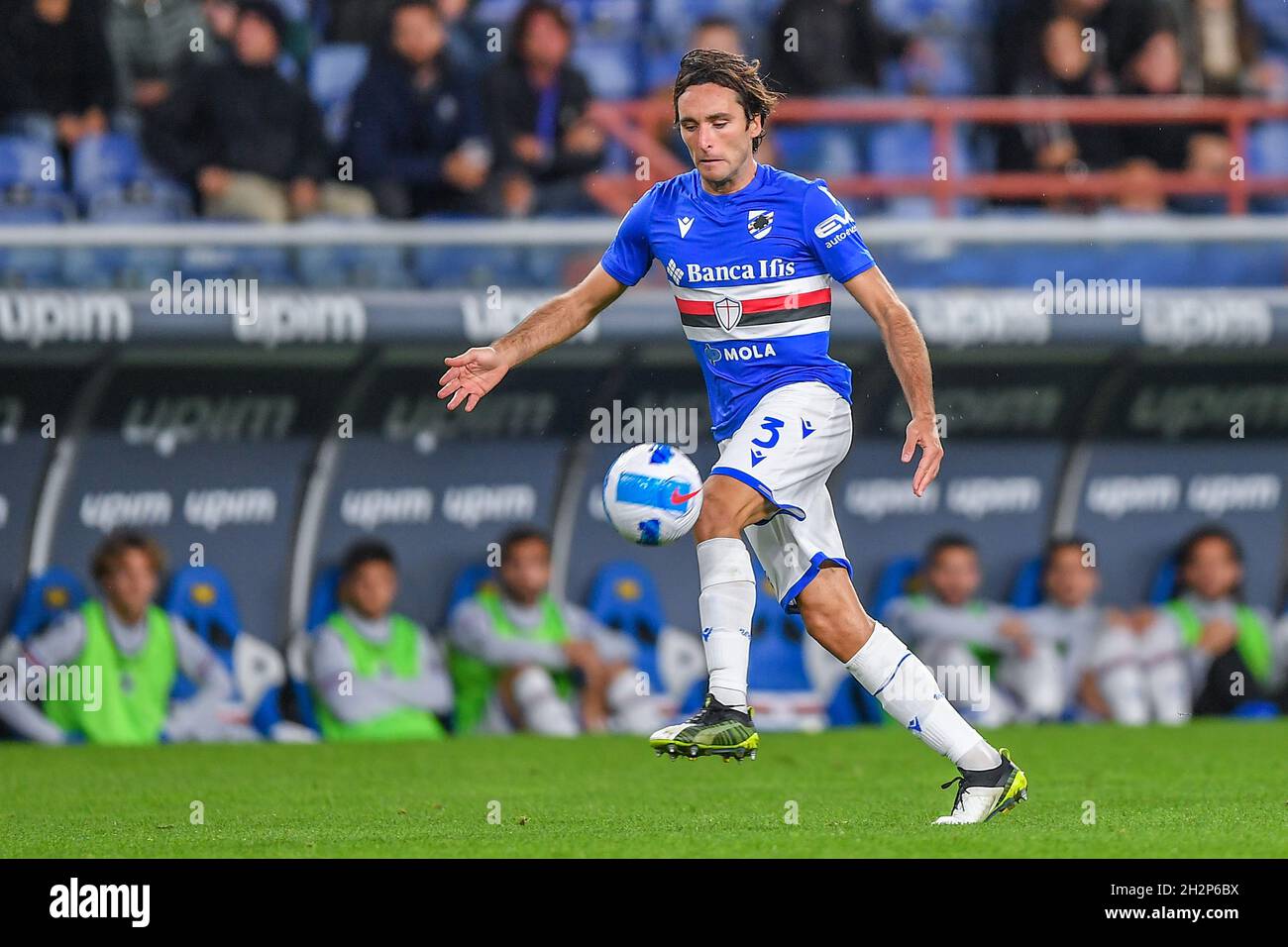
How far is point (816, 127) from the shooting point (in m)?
12.4

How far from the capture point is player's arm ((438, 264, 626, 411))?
6559mm

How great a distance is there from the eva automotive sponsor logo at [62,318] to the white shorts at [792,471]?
5.05 m

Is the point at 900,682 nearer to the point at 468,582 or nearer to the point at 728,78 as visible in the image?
the point at 728,78

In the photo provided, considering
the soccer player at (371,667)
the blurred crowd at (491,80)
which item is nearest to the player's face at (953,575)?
the blurred crowd at (491,80)

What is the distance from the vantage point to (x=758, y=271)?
21.3 feet

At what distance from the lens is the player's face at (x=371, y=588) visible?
38.8 ft

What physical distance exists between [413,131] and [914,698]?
20.7 ft

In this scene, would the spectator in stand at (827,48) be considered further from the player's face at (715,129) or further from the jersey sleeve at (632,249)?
the player's face at (715,129)

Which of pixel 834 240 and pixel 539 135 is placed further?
pixel 539 135

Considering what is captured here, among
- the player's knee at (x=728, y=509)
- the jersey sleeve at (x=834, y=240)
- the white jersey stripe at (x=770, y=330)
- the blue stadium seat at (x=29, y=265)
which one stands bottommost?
the player's knee at (x=728, y=509)

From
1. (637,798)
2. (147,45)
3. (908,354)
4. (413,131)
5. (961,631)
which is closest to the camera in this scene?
(908,354)
